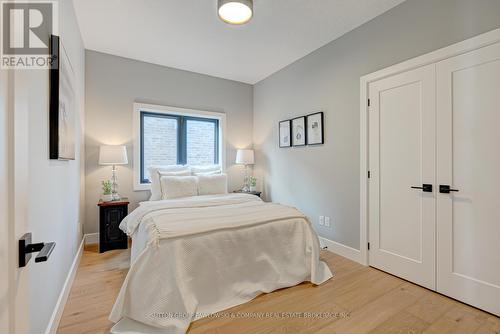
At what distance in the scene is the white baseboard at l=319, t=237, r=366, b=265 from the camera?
2797 millimetres

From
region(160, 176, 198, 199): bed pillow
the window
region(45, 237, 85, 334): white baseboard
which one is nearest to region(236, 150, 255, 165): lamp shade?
the window

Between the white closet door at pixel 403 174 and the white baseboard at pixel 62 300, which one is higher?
the white closet door at pixel 403 174

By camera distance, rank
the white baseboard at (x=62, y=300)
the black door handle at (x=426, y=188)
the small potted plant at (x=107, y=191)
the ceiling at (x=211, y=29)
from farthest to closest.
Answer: the small potted plant at (x=107, y=191) → the ceiling at (x=211, y=29) → the black door handle at (x=426, y=188) → the white baseboard at (x=62, y=300)

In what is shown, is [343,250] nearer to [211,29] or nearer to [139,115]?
[211,29]

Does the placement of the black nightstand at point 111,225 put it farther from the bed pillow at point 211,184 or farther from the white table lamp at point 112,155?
the bed pillow at point 211,184

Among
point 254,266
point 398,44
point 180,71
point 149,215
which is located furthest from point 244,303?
point 180,71

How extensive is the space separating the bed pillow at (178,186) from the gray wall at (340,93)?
151 cm

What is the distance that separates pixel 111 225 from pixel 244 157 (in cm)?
232

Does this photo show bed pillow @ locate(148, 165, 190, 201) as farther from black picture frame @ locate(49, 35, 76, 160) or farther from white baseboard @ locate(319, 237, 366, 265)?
white baseboard @ locate(319, 237, 366, 265)

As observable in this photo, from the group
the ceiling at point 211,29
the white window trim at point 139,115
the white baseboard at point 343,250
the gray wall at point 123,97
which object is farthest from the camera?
the white window trim at point 139,115

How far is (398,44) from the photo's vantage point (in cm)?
241

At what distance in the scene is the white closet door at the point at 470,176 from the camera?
183cm

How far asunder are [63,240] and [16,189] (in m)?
1.69

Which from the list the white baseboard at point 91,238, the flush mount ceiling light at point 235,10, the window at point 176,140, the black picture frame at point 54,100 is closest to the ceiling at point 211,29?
the flush mount ceiling light at point 235,10
